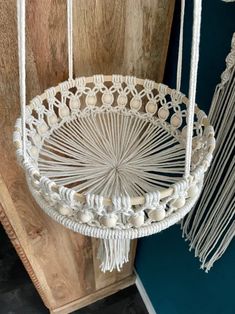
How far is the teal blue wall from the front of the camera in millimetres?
714

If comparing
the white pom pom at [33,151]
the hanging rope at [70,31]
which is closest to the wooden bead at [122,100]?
the hanging rope at [70,31]

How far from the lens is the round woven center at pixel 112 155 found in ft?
2.13

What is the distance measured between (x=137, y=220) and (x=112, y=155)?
0.67 feet

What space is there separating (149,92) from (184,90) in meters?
0.17

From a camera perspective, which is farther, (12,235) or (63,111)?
(12,235)

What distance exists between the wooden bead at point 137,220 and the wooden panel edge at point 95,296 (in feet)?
3.31

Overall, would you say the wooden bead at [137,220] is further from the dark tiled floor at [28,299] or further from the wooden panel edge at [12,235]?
the dark tiled floor at [28,299]

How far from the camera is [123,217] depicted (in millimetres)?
585

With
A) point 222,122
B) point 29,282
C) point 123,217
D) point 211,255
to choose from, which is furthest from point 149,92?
point 29,282

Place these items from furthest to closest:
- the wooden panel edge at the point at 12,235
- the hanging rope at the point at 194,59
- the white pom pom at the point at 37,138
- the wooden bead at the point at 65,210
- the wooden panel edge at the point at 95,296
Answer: the wooden panel edge at the point at 95,296
the wooden panel edge at the point at 12,235
the white pom pom at the point at 37,138
the wooden bead at the point at 65,210
the hanging rope at the point at 194,59

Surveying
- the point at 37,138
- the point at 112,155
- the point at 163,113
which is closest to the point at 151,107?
the point at 163,113

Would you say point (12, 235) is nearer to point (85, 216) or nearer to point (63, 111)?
point (63, 111)

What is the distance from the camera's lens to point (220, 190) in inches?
28.4

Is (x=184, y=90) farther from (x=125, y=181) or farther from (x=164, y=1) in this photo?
(x=125, y=181)
